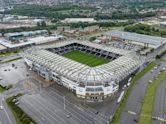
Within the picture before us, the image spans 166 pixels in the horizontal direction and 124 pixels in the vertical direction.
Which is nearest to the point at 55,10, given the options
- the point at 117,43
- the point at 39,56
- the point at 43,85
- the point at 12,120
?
the point at 117,43

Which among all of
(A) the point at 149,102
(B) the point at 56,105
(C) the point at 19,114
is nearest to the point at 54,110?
(B) the point at 56,105

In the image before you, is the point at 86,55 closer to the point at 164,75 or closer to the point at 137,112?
the point at 164,75

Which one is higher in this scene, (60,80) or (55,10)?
(55,10)

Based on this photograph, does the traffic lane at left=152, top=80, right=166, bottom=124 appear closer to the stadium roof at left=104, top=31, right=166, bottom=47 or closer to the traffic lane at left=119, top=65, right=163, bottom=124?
the traffic lane at left=119, top=65, right=163, bottom=124

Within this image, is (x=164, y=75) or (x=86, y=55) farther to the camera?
(x=86, y=55)

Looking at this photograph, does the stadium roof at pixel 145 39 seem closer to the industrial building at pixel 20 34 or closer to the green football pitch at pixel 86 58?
the green football pitch at pixel 86 58

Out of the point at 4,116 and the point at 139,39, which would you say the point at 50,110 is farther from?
the point at 139,39

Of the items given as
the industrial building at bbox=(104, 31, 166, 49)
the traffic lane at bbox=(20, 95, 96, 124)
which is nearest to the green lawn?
the traffic lane at bbox=(20, 95, 96, 124)
